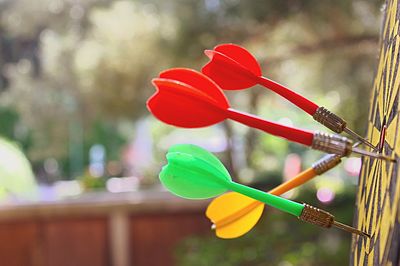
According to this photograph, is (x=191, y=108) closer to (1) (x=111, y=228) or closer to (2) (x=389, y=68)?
(2) (x=389, y=68)

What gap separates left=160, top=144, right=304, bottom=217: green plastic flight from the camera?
0.50 m

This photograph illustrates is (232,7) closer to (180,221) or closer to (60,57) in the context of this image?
(180,221)

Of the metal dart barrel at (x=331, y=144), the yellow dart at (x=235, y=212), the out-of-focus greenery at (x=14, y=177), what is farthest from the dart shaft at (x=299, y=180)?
the out-of-focus greenery at (x=14, y=177)

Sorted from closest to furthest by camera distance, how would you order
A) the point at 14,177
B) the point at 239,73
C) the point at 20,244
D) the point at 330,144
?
the point at 330,144, the point at 239,73, the point at 20,244, the point at 14,177

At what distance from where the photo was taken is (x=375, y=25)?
9.48 ft

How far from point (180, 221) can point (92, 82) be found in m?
0.88

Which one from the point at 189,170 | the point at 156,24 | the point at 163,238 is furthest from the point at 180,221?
the point at 189,170

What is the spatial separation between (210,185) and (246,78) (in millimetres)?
94

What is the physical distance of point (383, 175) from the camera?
0.48m

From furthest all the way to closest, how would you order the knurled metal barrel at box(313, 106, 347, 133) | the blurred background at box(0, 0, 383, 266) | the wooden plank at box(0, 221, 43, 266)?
the wooden plank at box(0, 221, 43, 266) → the blurred background at box(0, 0, 383, 266) → the knurled metal barrel at box(313, 106, 347, 133)

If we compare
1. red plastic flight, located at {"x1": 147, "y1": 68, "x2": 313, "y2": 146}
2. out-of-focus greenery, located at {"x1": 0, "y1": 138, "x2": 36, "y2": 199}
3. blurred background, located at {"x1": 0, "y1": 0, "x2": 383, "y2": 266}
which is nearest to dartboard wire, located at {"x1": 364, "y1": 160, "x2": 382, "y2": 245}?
red plastic flight, located at {"x1": 147, "y1": 68, "x2": 313, "y2": 146}

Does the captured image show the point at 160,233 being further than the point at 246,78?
Yes

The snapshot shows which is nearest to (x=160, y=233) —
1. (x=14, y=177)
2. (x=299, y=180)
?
(x=14, y=177)

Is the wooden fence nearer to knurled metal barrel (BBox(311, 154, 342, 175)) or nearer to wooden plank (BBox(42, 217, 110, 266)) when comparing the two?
wooden plank (BBox(42, 217, 110, 266))
